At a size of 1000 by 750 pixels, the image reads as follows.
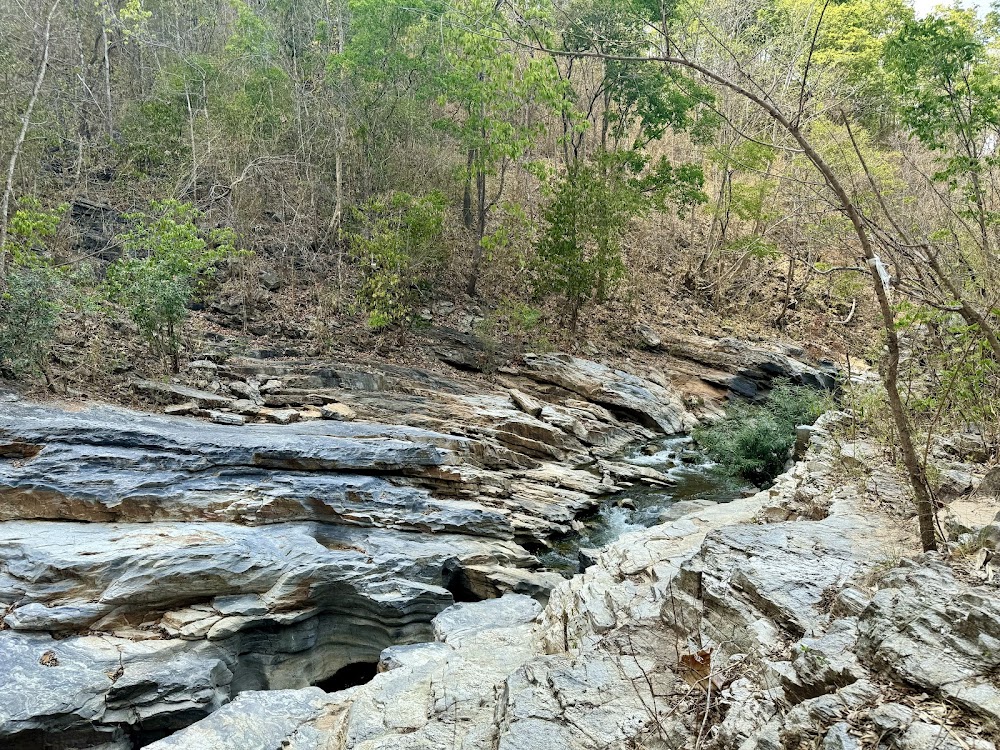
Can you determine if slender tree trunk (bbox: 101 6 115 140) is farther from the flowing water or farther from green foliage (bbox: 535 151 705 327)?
the flowing water

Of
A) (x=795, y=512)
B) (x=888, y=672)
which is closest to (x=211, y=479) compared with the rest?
(x=795, y=512)

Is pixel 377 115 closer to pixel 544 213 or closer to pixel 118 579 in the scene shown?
pixel 544 213

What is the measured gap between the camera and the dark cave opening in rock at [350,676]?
6.43 m

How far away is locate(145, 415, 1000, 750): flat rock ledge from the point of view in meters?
2.94

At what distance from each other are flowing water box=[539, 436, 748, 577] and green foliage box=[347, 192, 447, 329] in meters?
5.91

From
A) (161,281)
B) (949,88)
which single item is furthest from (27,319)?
(949,88)

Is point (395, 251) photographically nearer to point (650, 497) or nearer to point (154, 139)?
point (154, 139)

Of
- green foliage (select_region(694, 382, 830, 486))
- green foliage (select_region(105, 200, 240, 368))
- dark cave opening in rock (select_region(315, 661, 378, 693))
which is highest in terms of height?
green foliage (select_region(105, 200, 240, 368))

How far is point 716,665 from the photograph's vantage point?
153 inches

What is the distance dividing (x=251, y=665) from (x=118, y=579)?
4.47 feet

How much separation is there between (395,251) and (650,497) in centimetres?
723

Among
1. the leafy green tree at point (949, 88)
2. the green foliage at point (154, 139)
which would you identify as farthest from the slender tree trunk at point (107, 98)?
the leafy green tree at point (949, 88)

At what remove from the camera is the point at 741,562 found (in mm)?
4586

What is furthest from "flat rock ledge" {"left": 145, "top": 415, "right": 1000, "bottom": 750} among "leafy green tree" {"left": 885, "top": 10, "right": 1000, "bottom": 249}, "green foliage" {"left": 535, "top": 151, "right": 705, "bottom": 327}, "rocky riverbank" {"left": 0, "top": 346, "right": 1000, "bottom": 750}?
"green foliage" {"left": 535, "top": 151, "right": 705, "bottom": 327}
